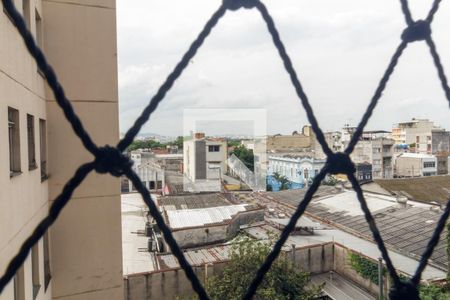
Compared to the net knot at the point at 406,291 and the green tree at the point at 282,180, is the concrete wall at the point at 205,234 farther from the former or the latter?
the green tree at the point at 282,180

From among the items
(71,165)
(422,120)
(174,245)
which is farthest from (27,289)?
Result: (422,120)

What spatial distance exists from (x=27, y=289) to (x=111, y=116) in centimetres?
147

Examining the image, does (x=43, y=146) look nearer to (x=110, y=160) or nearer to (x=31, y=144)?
(x=31, y=144)

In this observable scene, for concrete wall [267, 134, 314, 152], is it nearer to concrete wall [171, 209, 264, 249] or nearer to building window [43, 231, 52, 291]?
concrete wall [171, 209, 264, 249]

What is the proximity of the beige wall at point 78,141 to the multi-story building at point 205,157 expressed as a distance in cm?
1384

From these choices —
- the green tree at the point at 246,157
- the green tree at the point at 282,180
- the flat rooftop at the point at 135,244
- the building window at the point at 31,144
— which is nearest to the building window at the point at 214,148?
the green tree at the point at 246,157

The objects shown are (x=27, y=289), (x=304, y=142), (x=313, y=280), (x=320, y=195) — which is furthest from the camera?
(x=304, y=142)

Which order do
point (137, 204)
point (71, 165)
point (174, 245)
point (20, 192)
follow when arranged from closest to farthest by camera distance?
1. point (174, 245)
2. point (20, 192)
3. point (71, 165)
4. point (137, 204)

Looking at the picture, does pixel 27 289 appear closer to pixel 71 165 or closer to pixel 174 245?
pixel 71 165

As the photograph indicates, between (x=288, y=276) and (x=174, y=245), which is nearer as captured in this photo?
(x=174, y=245)

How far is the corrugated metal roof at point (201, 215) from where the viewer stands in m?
8.38

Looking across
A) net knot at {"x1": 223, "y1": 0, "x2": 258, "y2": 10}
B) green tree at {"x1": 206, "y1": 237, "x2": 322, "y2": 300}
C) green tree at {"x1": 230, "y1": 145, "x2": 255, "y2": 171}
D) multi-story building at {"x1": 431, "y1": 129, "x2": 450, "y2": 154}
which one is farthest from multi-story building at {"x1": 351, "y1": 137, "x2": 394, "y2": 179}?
net knot at {"x1": 223, "y1": 0, "x2": 258, "y2": 10}

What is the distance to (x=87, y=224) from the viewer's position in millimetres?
3158

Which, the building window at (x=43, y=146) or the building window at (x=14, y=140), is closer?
the building window at (x=14, y=140)
